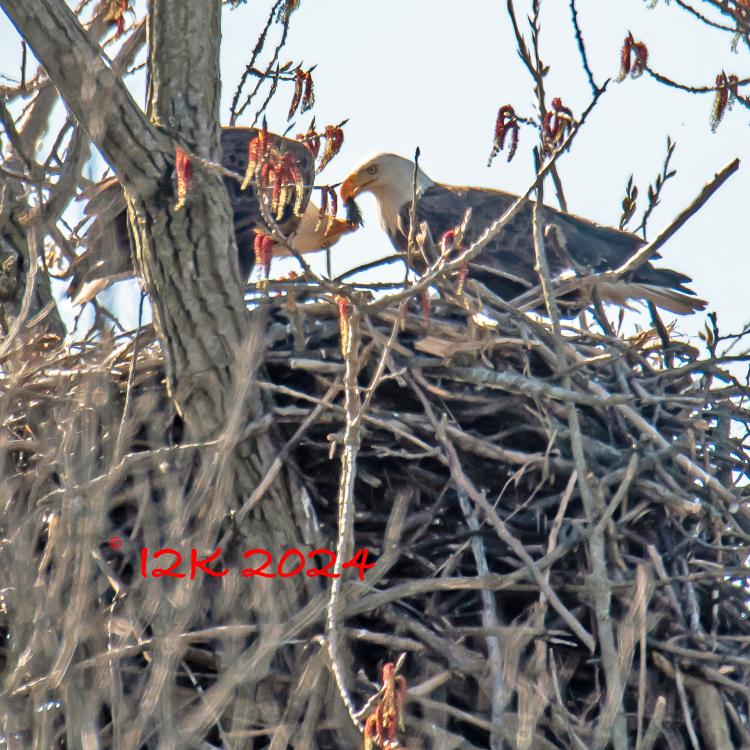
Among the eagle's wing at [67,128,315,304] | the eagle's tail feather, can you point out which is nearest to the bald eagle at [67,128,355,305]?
the eagle's wing at [67,128,315,304]

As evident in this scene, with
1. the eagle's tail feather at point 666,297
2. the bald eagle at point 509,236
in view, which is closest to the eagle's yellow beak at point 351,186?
the bald eagle at point 509,236

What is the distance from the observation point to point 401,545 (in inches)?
188

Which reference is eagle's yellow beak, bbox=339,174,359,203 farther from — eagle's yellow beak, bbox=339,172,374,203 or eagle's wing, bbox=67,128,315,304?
eagle's wing, bbox=67,128,315,304

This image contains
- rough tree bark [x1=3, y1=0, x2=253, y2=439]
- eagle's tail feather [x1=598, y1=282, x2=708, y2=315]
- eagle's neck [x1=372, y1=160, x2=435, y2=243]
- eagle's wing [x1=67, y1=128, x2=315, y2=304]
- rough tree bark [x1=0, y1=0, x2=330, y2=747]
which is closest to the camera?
rough tree bark [x1=0, y1=0, x2=330, y2=747]

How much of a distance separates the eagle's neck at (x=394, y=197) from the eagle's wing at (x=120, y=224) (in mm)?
609

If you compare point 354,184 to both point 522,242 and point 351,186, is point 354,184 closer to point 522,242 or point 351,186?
point 351,186

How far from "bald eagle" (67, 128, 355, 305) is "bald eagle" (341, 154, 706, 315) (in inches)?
15.7

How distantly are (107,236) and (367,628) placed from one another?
167cm

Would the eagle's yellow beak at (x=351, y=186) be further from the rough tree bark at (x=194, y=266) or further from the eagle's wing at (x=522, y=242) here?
the rough tree bark at (x=194, y=266)

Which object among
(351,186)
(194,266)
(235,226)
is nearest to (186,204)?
(194,266)

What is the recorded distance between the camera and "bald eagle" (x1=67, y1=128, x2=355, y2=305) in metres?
5.36

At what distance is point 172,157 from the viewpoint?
4414 mm

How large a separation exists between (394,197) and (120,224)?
170 centimetres

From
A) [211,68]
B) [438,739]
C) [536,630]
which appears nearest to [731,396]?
[536,630]
